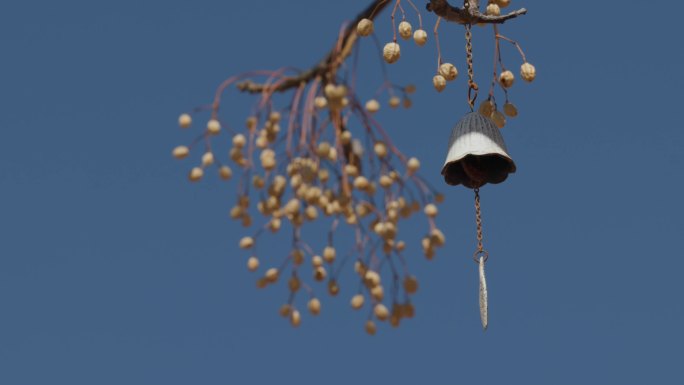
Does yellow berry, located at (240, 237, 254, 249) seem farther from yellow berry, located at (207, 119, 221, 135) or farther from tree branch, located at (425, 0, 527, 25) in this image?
tree branch, located at (425, 0, 527, 25)

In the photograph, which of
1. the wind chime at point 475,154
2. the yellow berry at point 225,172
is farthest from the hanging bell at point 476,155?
the yellow berry at point 225,172

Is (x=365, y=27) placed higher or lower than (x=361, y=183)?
higher

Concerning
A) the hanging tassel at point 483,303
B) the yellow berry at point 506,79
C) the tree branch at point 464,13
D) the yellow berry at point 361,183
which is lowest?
the hanging tassel at point 483,303

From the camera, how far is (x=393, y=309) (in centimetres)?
506

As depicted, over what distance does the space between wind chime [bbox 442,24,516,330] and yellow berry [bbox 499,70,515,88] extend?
0.26 ft

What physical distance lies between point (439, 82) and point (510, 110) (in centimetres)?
39

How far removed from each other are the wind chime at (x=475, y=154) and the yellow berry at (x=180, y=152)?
0.79 m

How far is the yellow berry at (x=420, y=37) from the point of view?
14.7ft

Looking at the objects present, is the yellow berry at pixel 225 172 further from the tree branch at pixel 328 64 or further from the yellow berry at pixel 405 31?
the yellow berry at pixel 405 31

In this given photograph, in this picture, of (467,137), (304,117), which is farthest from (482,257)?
(304,117)

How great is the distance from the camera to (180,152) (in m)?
5.16

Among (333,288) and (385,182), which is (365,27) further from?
(333,288)

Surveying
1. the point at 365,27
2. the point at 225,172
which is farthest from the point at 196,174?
the point at 365,27

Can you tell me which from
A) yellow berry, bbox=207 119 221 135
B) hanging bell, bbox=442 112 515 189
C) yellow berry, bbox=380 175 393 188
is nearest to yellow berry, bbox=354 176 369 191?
yellow berry, bbox=380 175 393 188
